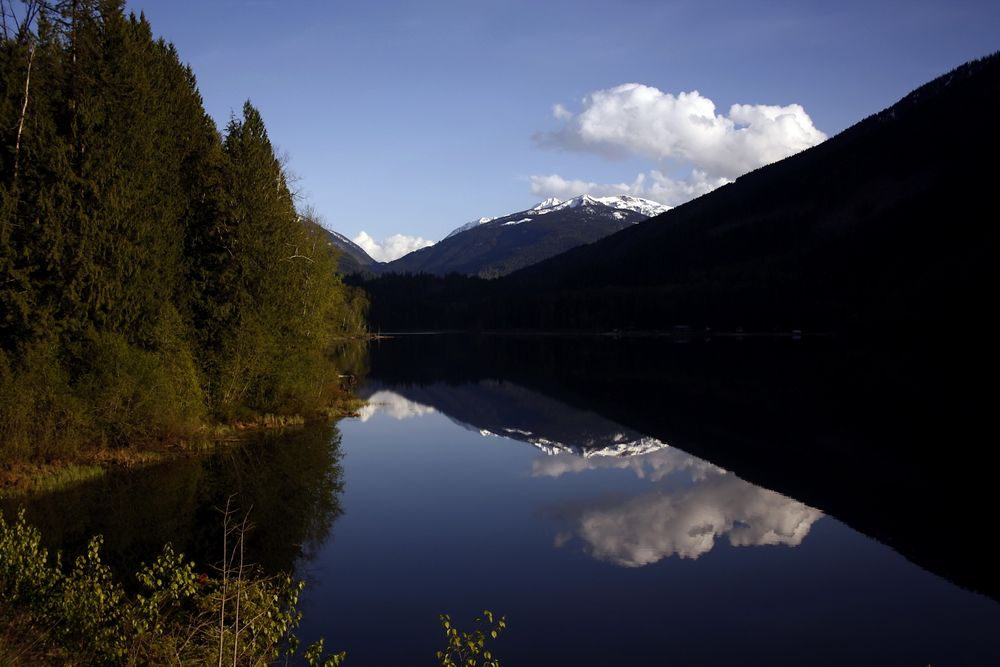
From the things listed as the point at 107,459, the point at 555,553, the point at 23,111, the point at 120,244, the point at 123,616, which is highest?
the point at 23,111

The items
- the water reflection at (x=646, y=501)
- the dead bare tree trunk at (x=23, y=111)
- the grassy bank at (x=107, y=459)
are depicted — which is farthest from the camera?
the dead bare tree trunk at (x=23, y=111)

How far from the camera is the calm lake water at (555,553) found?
14977 mm

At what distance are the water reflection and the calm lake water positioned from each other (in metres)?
0.11

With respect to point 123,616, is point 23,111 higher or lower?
higher

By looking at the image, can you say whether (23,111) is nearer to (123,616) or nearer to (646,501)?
(123,616)

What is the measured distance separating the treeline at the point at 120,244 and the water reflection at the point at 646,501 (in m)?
14.7

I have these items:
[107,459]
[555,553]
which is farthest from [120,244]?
[555,553]

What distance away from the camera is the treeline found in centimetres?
2517

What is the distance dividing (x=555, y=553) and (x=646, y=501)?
7.16 meters

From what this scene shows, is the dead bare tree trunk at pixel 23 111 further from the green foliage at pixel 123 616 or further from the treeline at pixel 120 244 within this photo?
the green foliage at pixel 123 616

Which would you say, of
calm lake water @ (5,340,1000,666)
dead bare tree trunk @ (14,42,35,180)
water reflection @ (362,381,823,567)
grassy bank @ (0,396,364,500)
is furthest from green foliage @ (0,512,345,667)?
dead bare tree trunk @ (14,42,35,180)

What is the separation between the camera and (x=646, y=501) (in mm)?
26875

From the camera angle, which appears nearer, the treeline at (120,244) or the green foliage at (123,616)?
the green foliage at (123,616)

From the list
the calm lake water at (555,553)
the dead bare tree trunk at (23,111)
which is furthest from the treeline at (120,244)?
the calm lake water at (555,553)
